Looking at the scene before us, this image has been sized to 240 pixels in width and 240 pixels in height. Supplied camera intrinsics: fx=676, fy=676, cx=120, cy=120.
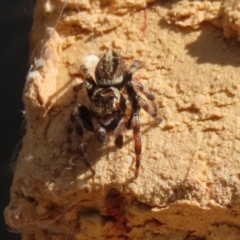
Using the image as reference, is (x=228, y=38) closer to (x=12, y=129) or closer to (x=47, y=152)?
(x=47, y=152)

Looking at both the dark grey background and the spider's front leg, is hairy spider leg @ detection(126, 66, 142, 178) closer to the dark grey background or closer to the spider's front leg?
the spider's front leg

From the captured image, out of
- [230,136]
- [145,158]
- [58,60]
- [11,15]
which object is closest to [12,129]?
[11,15]

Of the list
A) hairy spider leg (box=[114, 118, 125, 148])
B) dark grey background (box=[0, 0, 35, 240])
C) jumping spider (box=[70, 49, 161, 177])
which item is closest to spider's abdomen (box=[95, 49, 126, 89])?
jumping spider (box=[70, 49, 161, 177])

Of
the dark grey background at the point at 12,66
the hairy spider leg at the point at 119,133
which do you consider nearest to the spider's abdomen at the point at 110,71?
the hairy spider leg at the point at 119,133

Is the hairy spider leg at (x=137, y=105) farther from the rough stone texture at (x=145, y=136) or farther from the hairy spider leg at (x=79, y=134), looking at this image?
the hairy spider leg at (x=79, y=134)

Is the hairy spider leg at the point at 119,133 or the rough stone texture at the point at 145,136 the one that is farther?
the hairy spider leg at the point at 119,133

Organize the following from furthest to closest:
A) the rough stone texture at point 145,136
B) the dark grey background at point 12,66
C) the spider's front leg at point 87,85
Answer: the dark grey background at point 12,66 < the spider's front leg at point 87,85 < the rough stone texture at point 145,136
